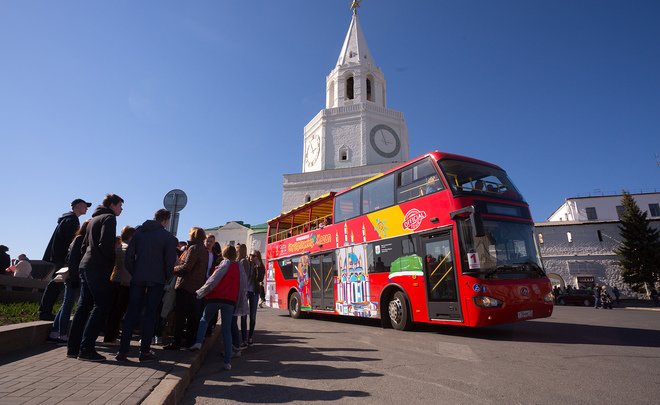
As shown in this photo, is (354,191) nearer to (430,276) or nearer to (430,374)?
(430,276)

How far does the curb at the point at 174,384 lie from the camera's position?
124 inches

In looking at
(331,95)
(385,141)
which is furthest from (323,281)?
(331,95)

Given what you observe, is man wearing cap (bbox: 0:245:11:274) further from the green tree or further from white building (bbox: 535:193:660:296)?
the green tree

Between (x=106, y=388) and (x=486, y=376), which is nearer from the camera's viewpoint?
(x=106, y=388)

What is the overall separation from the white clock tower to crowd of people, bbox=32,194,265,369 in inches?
1208

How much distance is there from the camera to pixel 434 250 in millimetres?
8062

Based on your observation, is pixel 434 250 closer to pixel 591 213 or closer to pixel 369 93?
pixel 369 93

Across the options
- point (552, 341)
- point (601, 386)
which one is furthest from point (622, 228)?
point (601, 386)

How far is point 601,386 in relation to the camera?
4070mm

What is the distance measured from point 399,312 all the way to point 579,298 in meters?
24.5

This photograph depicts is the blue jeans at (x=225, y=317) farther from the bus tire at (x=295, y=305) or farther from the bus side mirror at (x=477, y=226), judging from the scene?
the bus tire at (x=295, y=305)

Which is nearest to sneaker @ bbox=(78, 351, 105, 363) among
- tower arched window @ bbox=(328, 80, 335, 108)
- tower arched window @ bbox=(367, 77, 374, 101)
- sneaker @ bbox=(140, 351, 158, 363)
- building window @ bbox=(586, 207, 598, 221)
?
sneaker @ bbox=(140, 351, 158, 363)

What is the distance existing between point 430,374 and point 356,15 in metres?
52.3

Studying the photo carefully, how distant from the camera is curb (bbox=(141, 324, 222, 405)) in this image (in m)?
3.15
